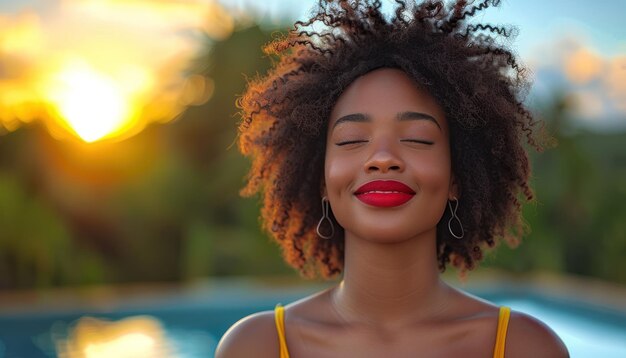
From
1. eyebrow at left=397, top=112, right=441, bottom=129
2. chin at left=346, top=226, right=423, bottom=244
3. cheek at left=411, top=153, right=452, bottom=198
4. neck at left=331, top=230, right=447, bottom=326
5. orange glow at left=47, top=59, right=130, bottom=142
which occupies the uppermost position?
orange glow at left=47, top=59, right=130, bottom=142

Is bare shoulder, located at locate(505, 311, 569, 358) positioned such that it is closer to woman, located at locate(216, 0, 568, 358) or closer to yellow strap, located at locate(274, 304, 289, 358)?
woman, located at locate(216, 0, 568, 358)

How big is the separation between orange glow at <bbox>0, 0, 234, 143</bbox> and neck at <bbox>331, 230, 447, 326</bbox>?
26.2 ft

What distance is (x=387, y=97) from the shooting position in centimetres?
224

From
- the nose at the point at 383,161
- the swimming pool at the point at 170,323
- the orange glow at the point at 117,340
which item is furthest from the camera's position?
the swimming pool at the point at 170,323

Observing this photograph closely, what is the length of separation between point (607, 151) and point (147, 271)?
634cm

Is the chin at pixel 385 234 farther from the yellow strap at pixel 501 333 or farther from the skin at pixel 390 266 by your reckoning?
the yellow strap at pixel 501 333

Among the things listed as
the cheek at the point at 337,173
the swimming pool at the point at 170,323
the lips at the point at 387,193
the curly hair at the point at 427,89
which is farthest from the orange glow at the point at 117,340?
the lips at the point at 387,193

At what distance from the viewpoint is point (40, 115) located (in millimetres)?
10211

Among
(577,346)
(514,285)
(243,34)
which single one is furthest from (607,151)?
(243,34)

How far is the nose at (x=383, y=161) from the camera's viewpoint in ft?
7.07

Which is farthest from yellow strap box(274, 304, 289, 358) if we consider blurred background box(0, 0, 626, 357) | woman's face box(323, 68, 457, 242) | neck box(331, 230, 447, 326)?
blurred background box(0, 0, 626, 357)

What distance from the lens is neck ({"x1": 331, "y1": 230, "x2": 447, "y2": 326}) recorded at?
231 cm

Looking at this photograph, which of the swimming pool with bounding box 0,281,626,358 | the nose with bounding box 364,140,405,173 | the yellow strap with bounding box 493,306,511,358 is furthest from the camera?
the swimming pool with bounding box 0,281,626,358

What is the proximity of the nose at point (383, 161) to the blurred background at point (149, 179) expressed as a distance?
23.4ft
